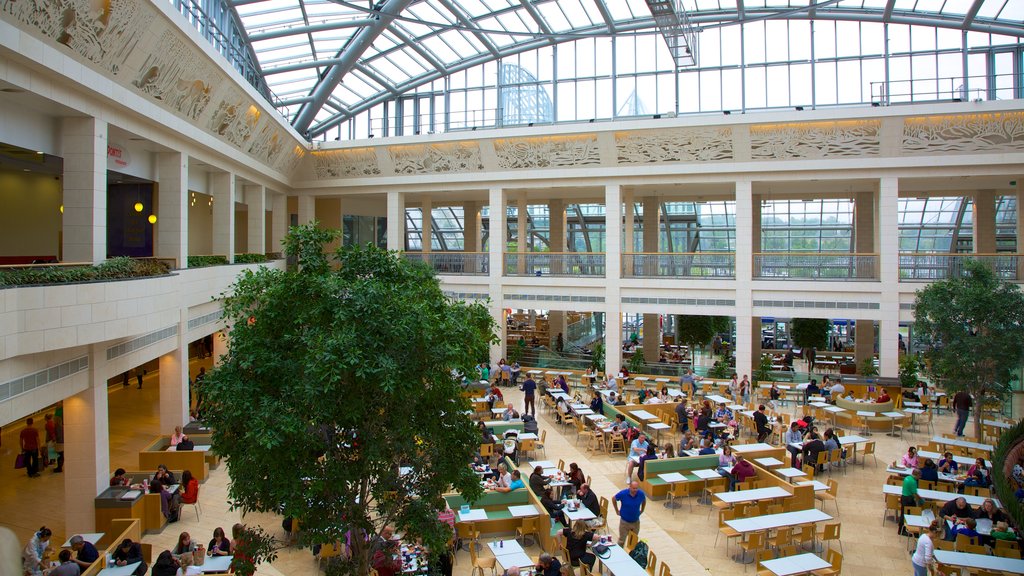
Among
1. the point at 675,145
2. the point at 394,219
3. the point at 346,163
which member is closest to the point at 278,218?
the point at 346,163

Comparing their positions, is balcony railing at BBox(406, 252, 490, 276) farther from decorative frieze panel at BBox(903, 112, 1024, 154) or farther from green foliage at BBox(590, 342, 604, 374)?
decorative frieze panel at BBox(903, 112, 1024, 154)

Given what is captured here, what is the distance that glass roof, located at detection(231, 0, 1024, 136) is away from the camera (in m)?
22.7

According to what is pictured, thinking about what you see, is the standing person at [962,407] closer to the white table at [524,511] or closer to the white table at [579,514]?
the white table at [579,514]

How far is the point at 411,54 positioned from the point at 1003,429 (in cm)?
2397

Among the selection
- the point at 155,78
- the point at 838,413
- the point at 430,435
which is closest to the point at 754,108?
the point at 838,413

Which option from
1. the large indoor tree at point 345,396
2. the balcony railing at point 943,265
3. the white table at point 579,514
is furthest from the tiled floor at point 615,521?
the balcony railing at point 943,265

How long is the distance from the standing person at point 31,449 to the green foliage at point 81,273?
18.0ft

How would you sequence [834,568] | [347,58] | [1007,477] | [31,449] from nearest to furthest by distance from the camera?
[834,568], [1007,477], [31,449], [347,58]

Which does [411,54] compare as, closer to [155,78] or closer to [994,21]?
[155,78]

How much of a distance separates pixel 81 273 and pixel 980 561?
1399cm

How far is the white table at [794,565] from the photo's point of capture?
30.2 feet

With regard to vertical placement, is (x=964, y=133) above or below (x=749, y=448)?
above

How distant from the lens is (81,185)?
488 inches

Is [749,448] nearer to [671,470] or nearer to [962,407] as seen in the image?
[671,470]
